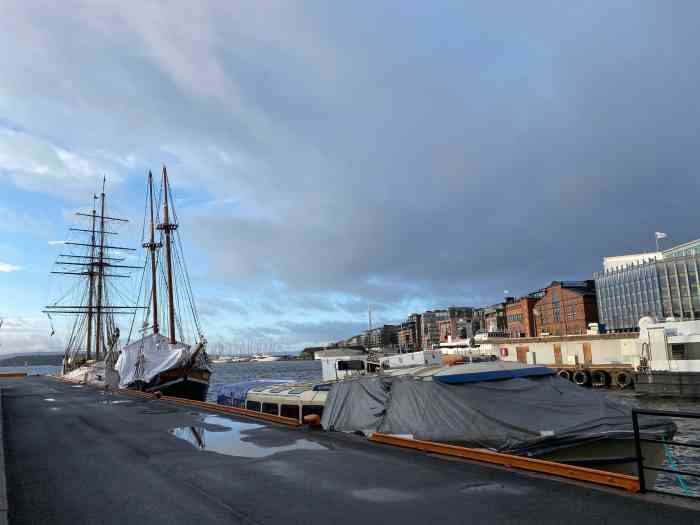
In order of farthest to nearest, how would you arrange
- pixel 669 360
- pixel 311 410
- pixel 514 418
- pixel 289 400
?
pixel 669 360
pixel 289 400
pixel 311 410
pixel 514 418

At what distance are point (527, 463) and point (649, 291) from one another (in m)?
A: 101

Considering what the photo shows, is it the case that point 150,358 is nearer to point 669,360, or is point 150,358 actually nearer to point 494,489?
point 494,489

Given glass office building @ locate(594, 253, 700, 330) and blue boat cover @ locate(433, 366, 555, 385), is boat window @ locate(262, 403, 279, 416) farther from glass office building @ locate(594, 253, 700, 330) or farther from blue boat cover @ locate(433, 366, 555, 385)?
glass office building @ locate(594, 253, 700, 330)

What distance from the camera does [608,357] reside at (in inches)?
2233

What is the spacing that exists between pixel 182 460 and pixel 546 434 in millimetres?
8670

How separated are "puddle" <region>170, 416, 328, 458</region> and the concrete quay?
0.18ft

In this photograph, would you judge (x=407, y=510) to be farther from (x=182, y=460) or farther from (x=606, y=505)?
(x=182, y=460)

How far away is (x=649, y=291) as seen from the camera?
96125 millimetres

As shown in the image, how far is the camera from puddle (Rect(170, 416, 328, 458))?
1299 cm

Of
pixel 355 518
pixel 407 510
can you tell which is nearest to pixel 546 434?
pixel 407 510

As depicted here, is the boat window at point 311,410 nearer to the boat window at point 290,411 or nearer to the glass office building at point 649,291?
the boat window at point 290,411

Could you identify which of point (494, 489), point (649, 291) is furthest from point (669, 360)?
point (649, 291)

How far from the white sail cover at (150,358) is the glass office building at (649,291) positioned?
79.4 meters

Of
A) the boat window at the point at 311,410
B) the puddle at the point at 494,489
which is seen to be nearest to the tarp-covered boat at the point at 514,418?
the puddle at the point at 494,489
